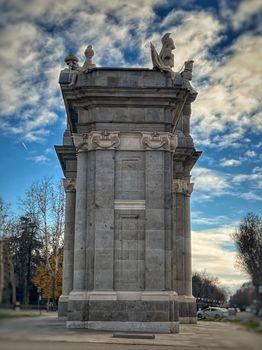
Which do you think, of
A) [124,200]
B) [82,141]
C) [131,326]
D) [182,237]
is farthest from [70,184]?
[131,326]

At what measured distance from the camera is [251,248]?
399 cm

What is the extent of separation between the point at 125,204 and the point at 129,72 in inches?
313

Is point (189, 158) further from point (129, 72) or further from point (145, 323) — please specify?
point (145, 323)

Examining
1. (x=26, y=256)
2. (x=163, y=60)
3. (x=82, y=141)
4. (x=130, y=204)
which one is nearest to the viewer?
(x=26, y=256)

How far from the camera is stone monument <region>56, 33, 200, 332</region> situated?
28797 millimetres

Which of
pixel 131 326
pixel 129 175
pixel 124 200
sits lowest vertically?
pixel 131 326

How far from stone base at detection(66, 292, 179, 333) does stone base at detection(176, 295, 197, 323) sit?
55.5 ft

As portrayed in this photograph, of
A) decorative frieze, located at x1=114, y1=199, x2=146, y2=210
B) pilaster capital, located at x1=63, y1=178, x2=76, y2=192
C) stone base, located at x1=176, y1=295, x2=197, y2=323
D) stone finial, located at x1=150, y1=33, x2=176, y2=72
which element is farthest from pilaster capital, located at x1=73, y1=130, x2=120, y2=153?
stone base, located at x1=176, y1=295, x2=197, y2=323

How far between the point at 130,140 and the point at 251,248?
89.6 feet

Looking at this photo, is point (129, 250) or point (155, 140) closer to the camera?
point (129, 250)

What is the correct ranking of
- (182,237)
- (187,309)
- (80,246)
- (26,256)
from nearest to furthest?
(26,256) → (80,246) → (187,309) → (182,237)

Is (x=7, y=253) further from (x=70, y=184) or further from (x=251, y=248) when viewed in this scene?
(x=70, y=184)

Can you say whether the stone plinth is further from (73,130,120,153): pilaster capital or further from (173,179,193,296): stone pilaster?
(173,179,193,296): stone pilaster

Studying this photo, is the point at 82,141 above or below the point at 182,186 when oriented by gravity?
below
